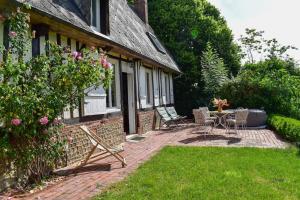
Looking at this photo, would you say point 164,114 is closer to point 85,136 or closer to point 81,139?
point 85,136

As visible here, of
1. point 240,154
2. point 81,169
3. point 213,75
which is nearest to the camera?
point 81,169

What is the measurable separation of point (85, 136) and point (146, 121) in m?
5.84

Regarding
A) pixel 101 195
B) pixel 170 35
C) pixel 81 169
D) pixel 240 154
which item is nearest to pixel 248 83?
pixel 170 35

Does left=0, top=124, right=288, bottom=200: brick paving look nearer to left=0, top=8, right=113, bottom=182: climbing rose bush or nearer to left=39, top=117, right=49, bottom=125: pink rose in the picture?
left=0, top=8, right=113, bottom=182: climbing rose bush

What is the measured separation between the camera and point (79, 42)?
26.8 ft

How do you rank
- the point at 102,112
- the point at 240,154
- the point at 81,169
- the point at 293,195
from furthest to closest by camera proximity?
the point at 102,112
the point at 240,154
the point at 81,169
the point at 293,195

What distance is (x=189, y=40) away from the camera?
2314 centimetres

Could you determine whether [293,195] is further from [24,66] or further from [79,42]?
[79,42]

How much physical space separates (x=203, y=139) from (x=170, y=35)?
43.3ft

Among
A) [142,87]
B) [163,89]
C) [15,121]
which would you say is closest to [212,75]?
[163,89]

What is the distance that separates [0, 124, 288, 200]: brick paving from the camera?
5184 millimetres

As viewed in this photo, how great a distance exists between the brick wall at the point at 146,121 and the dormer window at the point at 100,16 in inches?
171

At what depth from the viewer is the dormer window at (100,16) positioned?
934cm

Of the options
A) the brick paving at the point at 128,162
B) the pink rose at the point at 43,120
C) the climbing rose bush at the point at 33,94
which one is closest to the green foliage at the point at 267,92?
the brick paving at the point at 128,162
